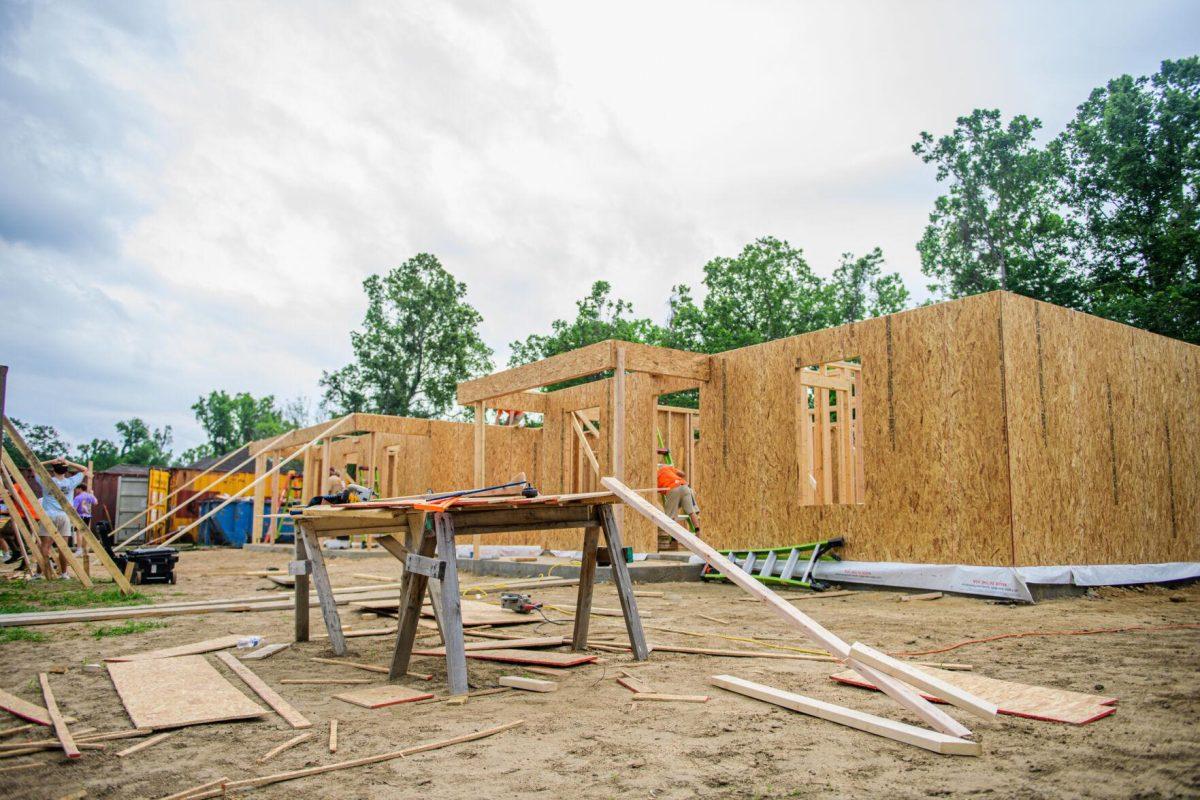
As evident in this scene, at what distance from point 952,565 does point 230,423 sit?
6725 cm

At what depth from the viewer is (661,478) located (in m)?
11.5

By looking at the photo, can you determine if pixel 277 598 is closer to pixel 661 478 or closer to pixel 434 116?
pixel 661 478

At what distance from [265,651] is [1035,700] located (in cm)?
443

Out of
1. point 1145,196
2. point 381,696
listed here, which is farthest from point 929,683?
point 1145,196

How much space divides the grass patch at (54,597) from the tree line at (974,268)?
21970 mm

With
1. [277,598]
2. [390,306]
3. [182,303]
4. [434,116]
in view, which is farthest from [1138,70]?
[182,303]

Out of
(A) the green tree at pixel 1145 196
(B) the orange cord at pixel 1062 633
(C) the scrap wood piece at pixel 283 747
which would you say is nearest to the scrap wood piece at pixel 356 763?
(C) the scrap wood piece at pixel 283 747

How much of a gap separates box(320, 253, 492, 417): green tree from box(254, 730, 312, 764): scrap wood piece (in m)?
34.2

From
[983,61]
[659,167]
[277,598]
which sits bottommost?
[277,598]

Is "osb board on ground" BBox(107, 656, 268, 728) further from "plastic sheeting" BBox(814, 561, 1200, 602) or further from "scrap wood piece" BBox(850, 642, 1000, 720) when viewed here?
"plastic sheeting" BBox(814, 561, 1200, 602)

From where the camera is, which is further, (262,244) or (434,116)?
(262,244)

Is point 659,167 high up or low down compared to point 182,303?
up

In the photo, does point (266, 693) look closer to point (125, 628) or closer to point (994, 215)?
point (125, 628)

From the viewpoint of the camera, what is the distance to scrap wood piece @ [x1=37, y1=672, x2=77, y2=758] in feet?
8.68
